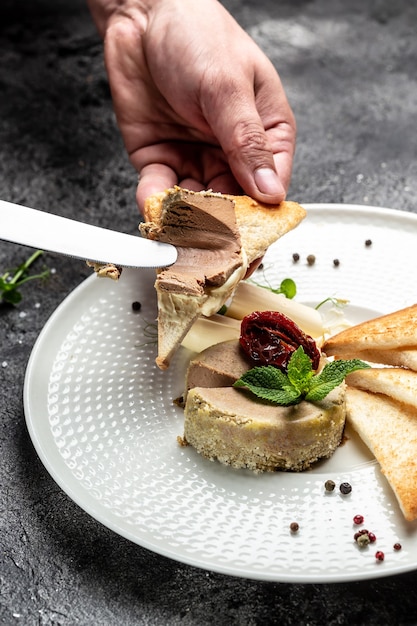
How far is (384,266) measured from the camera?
3912 mm

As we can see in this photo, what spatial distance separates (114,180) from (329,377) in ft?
7.88

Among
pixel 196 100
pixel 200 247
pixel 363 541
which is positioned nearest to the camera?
pixel 363 541

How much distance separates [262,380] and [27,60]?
3.79 m

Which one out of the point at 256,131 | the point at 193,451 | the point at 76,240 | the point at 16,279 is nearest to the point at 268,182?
the point at 256,131

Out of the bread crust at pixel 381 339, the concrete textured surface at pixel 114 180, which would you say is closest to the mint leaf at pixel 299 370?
the bread crust at pixel 381 339

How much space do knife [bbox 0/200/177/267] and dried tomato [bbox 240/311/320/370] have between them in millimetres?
424

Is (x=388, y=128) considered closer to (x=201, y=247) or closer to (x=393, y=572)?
(x=201, y=247)

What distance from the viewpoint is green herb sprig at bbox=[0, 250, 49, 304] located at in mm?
4180

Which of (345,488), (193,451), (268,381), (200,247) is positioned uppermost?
(200,247)

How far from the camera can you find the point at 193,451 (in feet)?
10.5

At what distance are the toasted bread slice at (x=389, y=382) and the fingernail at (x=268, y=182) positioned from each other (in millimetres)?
864

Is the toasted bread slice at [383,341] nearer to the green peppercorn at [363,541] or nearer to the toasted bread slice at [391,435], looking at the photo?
the toasted bread slice at [391,435]

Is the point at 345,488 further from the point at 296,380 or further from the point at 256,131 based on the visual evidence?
the point at 256,131

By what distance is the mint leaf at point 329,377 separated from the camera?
9.91 feet
